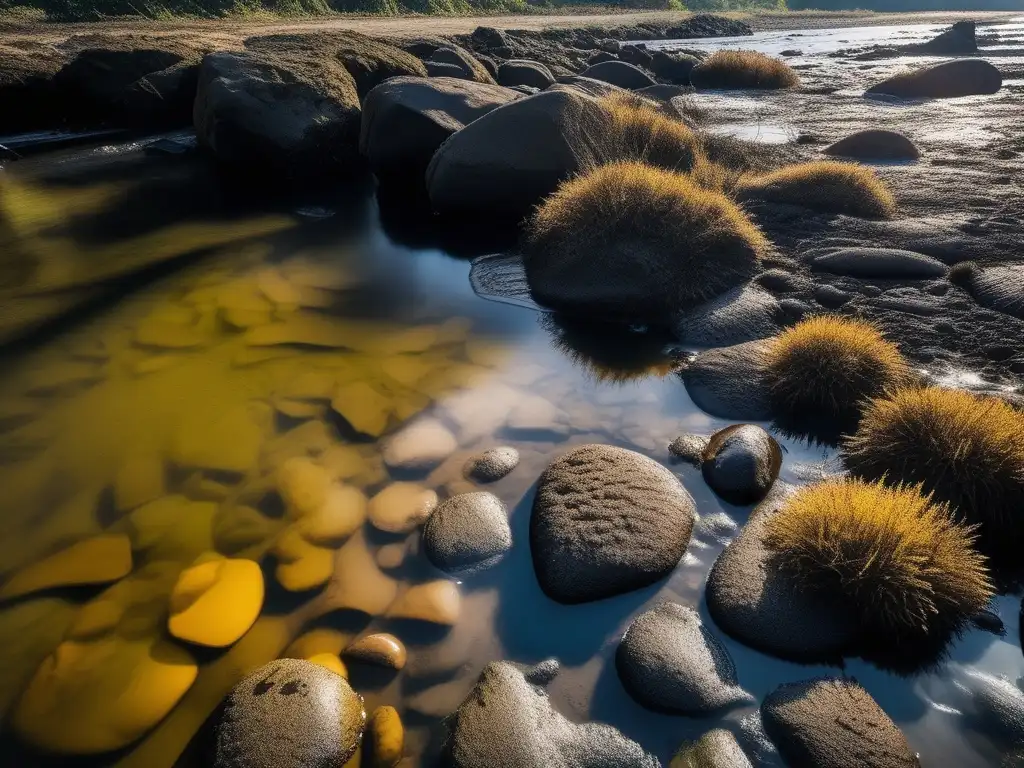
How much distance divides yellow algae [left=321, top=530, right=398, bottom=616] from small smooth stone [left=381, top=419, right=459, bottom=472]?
2.23 feet

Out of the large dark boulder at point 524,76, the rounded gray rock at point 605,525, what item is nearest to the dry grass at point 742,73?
the large dark boulder at point 524,76

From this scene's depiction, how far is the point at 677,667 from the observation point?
99.7 inches

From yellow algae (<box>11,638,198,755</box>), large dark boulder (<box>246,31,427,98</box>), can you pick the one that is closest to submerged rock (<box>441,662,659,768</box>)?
yellow algae (<box>11,638,198,755</box>)

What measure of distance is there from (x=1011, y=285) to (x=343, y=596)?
5625 millimetres

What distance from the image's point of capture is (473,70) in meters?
13.4

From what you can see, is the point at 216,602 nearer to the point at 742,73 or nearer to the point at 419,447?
the point at 419,447

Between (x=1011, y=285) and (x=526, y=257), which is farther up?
(x=1011, y=285)

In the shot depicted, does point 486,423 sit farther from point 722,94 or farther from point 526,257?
point 722,94

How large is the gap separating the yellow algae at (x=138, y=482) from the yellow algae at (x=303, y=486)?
0.69 metres

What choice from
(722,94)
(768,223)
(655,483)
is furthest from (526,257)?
(722,94)

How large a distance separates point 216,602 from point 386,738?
110cm

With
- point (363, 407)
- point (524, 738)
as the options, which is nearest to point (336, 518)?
point (363, 407)

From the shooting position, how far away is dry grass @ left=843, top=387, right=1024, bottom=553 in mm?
3076

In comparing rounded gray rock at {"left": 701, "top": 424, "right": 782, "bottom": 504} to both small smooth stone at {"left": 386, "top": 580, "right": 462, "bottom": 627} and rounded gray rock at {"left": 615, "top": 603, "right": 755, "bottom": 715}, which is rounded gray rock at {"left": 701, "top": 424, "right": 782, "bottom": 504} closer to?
rounded gray rock at {"left": 615, "top": 603, "right": 755, "bottom": 715}
